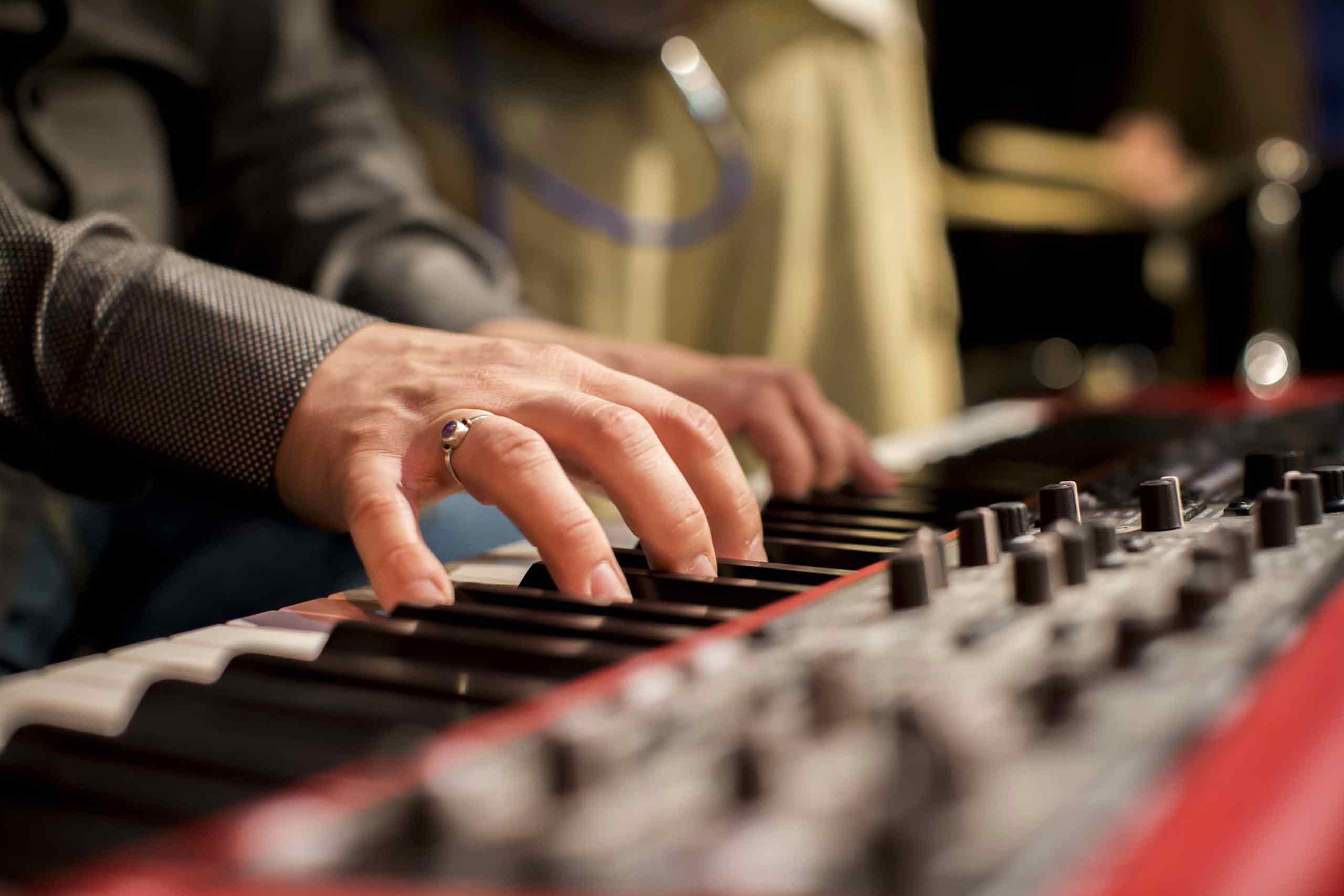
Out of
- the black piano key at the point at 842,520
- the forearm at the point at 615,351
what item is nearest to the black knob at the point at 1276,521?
the black piano key at the point at 842,520

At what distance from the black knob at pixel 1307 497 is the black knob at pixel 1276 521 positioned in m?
0.06

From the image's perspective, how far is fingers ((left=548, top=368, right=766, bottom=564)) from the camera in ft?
2.11

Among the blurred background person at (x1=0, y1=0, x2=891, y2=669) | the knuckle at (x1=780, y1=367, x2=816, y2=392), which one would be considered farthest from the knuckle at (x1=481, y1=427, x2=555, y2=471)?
the knuckle at (x1=780, y1=367, x2=816, y2=392)

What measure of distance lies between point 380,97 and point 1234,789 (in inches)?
68.0

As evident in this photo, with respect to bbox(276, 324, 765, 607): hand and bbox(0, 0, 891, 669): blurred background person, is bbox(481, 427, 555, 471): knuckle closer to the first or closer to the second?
bbox(276, 324, 765, 607): hand

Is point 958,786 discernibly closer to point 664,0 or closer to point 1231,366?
point 664,0

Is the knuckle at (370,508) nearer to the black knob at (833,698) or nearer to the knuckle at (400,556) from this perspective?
the knuckle at (400,556)

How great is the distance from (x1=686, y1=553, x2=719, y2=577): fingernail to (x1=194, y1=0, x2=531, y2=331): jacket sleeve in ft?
2.19

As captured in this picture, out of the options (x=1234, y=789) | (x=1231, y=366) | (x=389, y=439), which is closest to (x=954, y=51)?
(x=1231, y=366)

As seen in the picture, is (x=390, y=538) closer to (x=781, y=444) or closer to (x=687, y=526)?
(x=687, y=526)

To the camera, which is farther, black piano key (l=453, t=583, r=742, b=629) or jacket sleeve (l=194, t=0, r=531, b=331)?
jacket sleeve (l=194, t=0, r=531, b=331)

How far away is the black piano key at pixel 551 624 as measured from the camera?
0.43 metres

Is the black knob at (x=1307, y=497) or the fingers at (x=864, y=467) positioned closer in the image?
the black knob at (x=1307, y=497)

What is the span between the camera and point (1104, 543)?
1.63 feet
